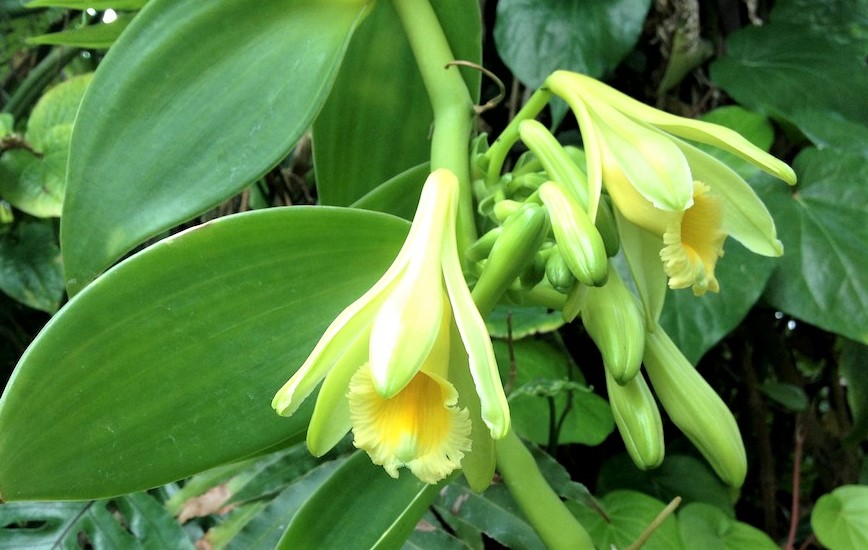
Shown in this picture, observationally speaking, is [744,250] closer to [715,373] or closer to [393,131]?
[715,373]

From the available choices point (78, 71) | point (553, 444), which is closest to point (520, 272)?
point (553, 444)

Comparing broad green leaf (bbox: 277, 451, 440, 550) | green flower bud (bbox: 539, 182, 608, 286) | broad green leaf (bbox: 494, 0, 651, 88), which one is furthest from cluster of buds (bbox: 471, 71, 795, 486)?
broad green leaf (bbox: 494, 0, 651, 88)

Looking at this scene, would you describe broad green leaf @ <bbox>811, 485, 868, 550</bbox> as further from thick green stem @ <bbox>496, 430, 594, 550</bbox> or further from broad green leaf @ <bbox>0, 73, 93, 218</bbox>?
broad green leaf @ <bbox>0, 73, 93, 218</bbox>

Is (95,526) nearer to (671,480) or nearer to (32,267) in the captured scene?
(32,267)

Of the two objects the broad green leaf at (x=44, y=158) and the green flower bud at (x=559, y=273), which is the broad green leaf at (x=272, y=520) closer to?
the green flower bud at (x=559, y=273)

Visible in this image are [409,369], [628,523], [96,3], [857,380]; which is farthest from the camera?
[857,380]

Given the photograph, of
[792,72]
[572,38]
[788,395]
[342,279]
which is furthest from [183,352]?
[792,72]
